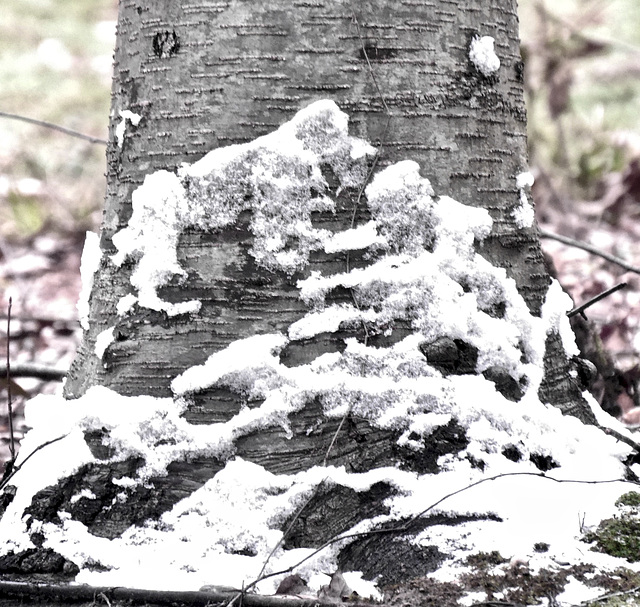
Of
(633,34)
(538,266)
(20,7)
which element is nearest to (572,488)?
(538,266)

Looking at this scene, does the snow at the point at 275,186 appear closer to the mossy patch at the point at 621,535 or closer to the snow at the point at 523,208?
the snow at the point at 523,208

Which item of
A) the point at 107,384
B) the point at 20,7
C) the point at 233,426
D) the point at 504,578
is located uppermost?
the point at 20,7

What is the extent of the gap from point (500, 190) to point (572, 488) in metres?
0.60

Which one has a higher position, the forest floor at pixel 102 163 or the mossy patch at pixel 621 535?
the forest floor at pixel 102 163

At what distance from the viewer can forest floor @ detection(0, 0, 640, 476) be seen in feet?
11.9

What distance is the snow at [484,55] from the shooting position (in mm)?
1513

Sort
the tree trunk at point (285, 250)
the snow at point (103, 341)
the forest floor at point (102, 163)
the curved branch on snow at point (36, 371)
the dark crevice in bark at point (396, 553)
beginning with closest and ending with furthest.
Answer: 1. the dark crevice in bark at point (396, 553)
2. the tree trunk at point (285, 250)
3. the snow at point (103, 341)
4. the curved branch on snow at point (36, 371)
5. the forest floor at point (102, 163)

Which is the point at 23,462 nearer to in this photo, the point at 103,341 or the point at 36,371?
the point at 103,341

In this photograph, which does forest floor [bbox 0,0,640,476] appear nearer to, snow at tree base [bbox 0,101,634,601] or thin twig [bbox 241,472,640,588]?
snow at tree base [bbox 0,101,634,601]

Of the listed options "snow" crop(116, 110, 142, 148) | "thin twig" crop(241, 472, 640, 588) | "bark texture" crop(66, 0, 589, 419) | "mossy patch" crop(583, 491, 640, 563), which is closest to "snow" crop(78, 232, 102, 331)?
"bark texture" crop(66, 0, 589, 419)

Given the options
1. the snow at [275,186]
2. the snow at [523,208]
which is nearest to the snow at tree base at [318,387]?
the snow at [275,186]

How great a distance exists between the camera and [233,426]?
4.64 feet

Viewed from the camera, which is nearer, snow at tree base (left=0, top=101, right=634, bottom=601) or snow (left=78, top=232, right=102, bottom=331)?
snow at tree base (left=0, top=101, right=634, bottom=601)

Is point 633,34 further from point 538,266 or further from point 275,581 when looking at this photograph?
point 275,581
